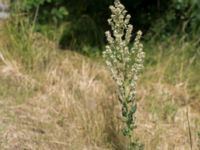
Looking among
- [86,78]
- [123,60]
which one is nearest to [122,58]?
[123,60]

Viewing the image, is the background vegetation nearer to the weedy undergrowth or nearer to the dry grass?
the dry grass

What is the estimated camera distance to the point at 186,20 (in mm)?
5516

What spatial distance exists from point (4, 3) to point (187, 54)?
1.75 m

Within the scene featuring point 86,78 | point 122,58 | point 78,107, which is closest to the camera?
point 122,58

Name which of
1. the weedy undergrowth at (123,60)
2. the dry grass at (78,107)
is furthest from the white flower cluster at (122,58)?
the dry grass at (78,107)

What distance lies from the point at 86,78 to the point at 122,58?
78.0 inches

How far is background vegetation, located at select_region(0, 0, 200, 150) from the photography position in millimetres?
4262

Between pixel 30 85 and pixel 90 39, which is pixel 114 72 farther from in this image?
pixel 90 39

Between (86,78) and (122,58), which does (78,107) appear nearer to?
(86,78)

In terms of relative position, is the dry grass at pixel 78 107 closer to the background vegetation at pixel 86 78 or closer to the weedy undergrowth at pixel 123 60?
the background vegetation at pixel 86 78

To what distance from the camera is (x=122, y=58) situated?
3.01 m

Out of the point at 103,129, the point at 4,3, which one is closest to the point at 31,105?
the point at 103,129

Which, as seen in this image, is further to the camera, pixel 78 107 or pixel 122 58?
pixel 78 107

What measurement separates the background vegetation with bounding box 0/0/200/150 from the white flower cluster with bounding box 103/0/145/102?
1161 millimetres
